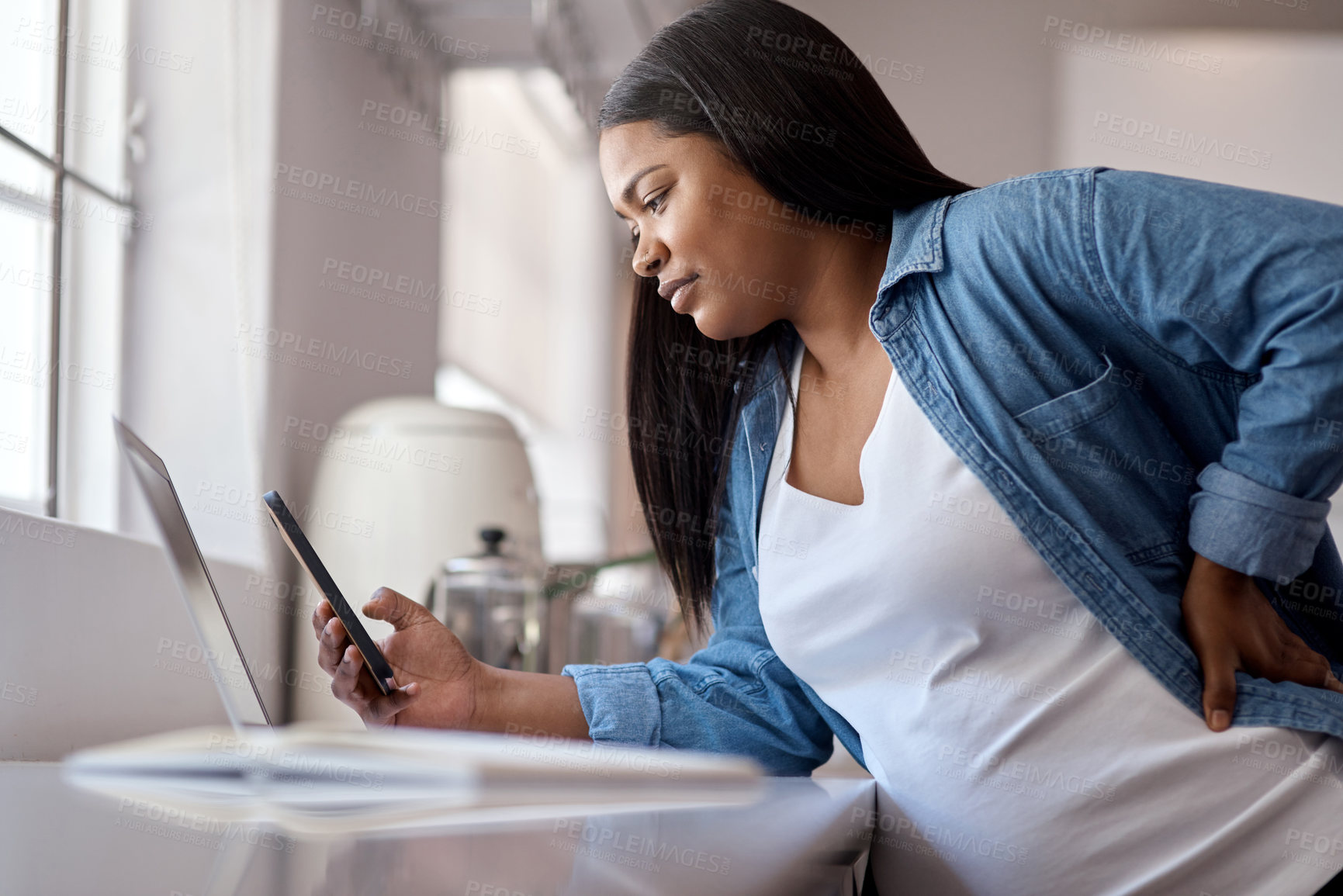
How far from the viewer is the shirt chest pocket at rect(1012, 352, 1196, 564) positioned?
2.19 feet

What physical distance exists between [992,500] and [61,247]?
46.5 inches

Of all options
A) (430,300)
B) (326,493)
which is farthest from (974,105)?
(326,493)

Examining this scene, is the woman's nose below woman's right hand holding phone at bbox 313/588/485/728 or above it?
above

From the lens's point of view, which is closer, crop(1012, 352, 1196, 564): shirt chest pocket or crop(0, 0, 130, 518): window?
crop(1012, 352, 1196, 564): shirt chest pocket

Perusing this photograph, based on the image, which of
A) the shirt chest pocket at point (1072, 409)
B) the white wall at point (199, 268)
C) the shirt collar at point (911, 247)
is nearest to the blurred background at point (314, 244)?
the white wall at point (199, 268)

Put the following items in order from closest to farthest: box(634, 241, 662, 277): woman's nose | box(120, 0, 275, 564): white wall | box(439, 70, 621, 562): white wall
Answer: box(634, 241, 662, 277): woman's nose
box(120, 0, 275, 564): white wall
box(439, 70, 621, 562): white wall

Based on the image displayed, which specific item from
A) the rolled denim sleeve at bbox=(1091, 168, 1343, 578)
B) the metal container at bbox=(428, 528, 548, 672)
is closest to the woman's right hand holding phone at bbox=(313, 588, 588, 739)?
the rolled denim sleeve at bbox=(1091, 168, 1343, 578)

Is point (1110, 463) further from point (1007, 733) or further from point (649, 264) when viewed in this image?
point (649, 264)

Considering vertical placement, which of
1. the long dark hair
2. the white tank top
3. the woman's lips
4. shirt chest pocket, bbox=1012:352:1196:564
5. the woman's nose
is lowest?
the white tank top

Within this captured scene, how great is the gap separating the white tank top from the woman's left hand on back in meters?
0.03

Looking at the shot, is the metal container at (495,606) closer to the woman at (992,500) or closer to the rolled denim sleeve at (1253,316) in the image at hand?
the woman at (992,500)

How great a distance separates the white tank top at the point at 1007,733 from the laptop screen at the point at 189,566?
0.37 m

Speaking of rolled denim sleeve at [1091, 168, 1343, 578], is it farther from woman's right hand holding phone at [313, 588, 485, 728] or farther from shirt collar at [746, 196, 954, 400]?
woman's right hand holding phone at [313, 588, 485, 728]

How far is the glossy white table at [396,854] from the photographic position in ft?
1.05
